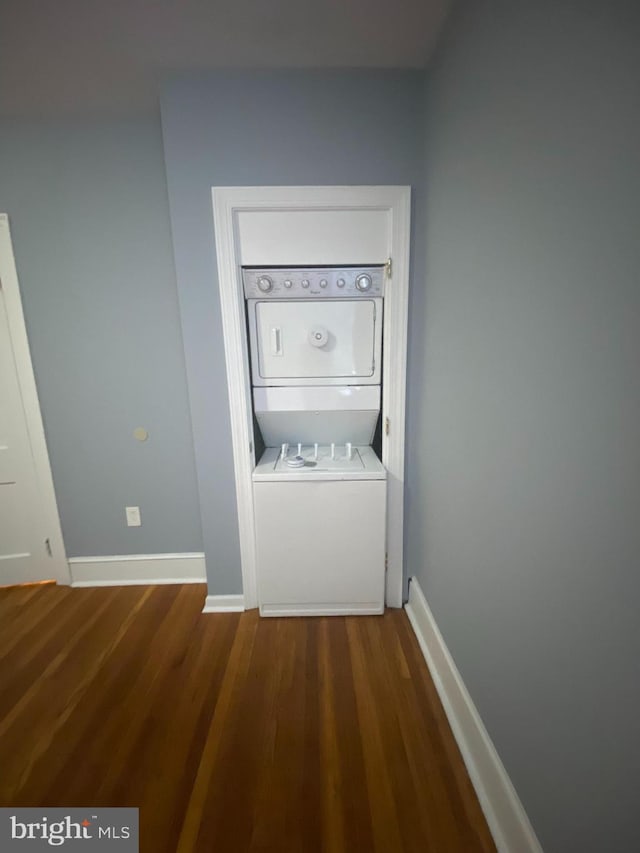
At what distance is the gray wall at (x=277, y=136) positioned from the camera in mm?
1328

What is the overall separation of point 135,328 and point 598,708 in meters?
2.12

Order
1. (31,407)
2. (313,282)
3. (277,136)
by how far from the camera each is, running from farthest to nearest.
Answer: (31,407), (313,282), (277,136)

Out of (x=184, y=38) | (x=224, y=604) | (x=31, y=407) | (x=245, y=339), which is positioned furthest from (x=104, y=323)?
(x=224, y=604)

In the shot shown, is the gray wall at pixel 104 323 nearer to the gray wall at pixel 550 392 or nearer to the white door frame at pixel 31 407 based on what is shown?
the white door frame at pixel 31 407

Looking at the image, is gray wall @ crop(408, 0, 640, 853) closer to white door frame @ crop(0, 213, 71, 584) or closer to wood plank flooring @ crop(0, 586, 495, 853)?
wood plank flooring @ crop(0, 586, 495, 853)

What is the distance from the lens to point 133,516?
6.36ft

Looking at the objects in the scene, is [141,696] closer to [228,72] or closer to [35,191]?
[35,191]

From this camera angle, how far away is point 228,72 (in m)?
1.31

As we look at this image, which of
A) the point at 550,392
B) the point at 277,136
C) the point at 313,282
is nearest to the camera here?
the point at 550,392

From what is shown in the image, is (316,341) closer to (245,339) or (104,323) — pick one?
(245,339)

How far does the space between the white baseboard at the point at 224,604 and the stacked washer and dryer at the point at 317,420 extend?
0.16 metres

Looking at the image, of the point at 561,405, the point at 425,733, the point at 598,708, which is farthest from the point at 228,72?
the point at 425,733

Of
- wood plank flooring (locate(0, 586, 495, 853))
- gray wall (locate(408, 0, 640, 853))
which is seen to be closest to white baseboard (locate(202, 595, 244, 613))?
wood plank flooring (locate(0, 586, 495, 853))

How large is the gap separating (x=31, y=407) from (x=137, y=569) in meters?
1.07
